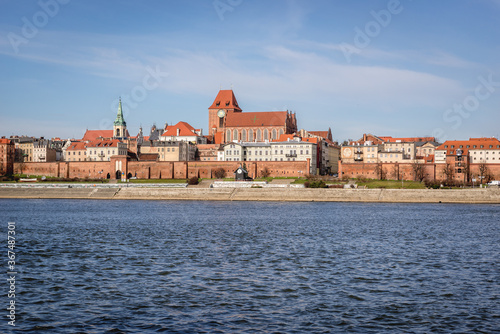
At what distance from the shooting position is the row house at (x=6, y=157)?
330 ft

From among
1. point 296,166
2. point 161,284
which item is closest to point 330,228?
point 161,284

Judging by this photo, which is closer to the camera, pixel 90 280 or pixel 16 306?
pixel 16 306

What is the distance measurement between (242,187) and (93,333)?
2362 inches

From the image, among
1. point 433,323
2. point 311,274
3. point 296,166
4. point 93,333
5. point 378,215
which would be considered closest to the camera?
point 93,333

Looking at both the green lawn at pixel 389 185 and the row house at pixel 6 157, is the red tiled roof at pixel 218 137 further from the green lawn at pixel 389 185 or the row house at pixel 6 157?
the green lawn at pixel 389 185

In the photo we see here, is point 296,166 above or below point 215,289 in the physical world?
above

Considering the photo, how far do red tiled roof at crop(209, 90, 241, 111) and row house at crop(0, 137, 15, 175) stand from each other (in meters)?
49.3

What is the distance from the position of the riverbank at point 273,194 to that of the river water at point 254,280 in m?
29.5

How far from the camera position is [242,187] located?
72625 millimetres

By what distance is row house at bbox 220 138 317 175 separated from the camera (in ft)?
329

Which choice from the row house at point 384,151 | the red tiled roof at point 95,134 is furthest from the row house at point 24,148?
the row house at point 384,151

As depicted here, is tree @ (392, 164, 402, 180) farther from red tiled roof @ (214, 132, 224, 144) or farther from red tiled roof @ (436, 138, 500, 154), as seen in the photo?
red tiled roof @ (214, 132, 224, 144)

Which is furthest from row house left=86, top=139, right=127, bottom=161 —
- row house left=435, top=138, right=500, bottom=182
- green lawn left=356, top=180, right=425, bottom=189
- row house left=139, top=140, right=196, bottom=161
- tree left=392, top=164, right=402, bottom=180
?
row house left=435, top=138, right=500, bottom=182

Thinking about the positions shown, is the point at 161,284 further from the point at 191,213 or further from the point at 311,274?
the point at 191,213
